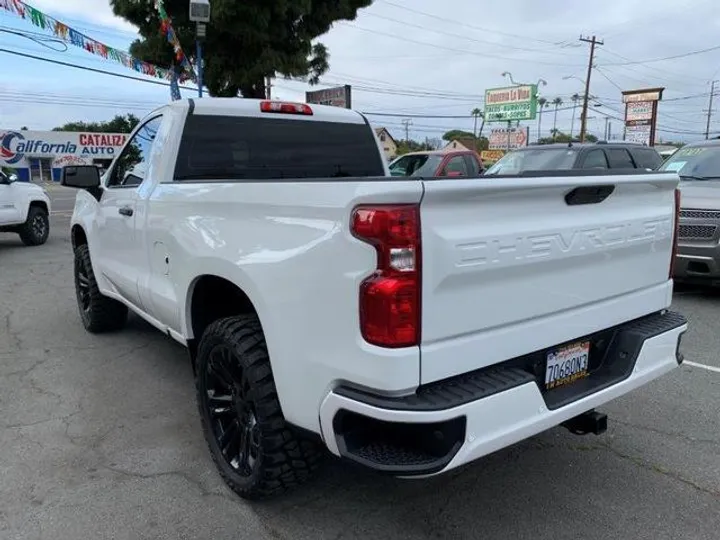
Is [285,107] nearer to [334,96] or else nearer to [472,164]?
[472,164]

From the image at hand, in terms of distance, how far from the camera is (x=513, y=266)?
2.34 meters

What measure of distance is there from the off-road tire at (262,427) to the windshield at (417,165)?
11.6 m

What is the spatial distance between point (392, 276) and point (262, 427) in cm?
100

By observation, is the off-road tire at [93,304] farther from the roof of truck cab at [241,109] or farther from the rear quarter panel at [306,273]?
the rear quarter panel at [306,273]

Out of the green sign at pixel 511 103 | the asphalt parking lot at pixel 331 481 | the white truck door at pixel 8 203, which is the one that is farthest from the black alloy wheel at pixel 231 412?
the green sign at pixel 511 103

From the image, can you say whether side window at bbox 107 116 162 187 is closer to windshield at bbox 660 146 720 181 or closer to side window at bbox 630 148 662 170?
windshield at bbox 660 146 720 181

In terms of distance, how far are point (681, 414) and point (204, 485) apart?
301cm

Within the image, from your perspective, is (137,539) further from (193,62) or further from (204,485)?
(193,62)

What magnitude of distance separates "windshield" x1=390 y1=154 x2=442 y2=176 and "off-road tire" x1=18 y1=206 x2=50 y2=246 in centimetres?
762

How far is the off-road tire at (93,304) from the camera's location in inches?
216

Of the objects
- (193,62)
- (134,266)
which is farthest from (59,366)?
(193,62)

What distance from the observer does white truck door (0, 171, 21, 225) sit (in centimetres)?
1147

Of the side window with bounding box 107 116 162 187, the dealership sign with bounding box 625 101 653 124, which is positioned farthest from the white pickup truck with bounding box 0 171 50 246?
the dealership sign with bounding box 625 101 653 124

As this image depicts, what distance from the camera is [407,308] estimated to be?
2078mm
